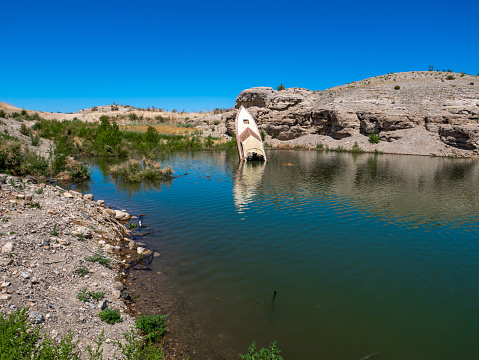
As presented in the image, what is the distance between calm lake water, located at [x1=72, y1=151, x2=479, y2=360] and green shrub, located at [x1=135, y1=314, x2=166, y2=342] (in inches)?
29.8

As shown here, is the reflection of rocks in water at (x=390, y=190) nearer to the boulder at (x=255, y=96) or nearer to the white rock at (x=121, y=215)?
the white rock at (x=121, y=215)

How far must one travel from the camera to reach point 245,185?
16.9m

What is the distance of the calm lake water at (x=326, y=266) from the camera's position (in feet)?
16.0

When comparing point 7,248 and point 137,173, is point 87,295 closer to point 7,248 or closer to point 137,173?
point 7,248

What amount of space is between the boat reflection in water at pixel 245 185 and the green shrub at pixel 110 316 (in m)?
7.23

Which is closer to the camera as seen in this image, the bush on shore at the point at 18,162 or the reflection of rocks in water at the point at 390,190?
the reflection of rocks in water at the point at 390,190

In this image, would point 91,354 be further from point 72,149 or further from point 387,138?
point 387,138

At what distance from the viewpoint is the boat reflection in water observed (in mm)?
13071

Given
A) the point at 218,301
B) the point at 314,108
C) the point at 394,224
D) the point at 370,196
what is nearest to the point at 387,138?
the point at 314,108

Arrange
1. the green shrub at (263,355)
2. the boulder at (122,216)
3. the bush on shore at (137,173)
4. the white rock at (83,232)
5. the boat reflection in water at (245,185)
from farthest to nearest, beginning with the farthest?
1. the bush on shore at (137,173)
2. the boat reflection in water at (245,185)
3. the boulder at (122,216)
4. the white rock at (83,232)
5. the green shrub at (263,355)

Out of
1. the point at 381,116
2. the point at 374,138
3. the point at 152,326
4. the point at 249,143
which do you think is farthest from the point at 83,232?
the point at 381,116

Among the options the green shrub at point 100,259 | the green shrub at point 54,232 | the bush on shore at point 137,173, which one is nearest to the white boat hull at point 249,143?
the bush on shore at point 137,173

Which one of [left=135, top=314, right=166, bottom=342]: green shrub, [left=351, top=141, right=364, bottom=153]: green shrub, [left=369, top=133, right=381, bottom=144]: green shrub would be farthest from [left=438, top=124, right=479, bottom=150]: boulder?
[left=135, top=314, right=166, bottom=342]: green shrub

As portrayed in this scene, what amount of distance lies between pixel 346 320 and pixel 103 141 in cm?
3018
